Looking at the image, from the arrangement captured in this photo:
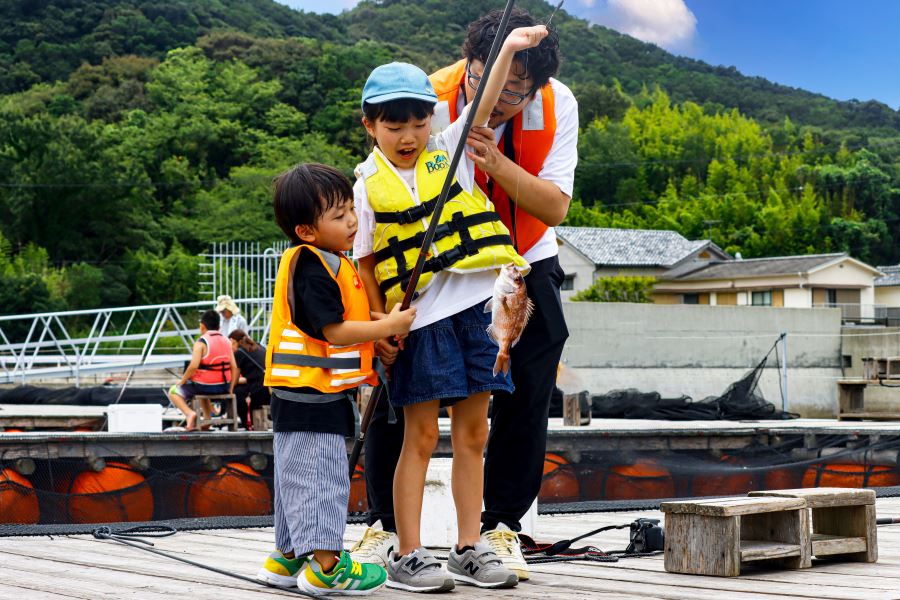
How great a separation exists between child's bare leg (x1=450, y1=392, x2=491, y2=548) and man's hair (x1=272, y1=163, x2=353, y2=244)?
69cm

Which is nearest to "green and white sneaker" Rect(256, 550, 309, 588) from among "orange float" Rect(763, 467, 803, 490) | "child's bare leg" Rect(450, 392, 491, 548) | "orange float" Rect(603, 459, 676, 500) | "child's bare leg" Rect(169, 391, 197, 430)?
"child's bare leg" Rect(450, 392, 491, 548)

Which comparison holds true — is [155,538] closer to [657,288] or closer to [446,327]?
[446,327]

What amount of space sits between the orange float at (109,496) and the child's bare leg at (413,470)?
393 cm

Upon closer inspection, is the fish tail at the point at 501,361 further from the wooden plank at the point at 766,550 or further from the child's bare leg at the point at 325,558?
the wooden plank at the point at 766,550

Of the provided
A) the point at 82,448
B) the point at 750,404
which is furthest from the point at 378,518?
the point at 750,404

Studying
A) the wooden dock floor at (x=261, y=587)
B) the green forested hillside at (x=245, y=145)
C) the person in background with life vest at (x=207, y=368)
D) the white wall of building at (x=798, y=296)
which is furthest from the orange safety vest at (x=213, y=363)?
the white wall of building at (x=798, y=296)

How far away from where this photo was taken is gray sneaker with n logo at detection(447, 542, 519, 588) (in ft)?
10.3

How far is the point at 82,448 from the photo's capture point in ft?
25.0

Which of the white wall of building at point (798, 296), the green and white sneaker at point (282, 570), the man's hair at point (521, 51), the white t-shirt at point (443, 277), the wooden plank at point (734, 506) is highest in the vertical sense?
the white wall of building at point (798, 296)

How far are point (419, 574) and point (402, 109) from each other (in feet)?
4.30

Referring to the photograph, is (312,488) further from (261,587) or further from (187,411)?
(187,411)

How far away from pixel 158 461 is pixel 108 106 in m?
65.3

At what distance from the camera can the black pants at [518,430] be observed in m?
3.60

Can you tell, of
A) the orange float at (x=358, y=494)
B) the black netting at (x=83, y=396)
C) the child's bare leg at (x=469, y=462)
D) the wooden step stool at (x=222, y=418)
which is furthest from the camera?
the black netting at (x=83, y=396)
